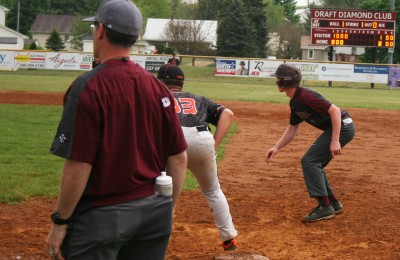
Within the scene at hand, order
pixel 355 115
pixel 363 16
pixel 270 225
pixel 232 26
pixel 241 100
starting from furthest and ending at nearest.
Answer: pixel 232 26 → pixel 363 16 → pixel 241 100 → pixel 355 115 → pixel 270 225

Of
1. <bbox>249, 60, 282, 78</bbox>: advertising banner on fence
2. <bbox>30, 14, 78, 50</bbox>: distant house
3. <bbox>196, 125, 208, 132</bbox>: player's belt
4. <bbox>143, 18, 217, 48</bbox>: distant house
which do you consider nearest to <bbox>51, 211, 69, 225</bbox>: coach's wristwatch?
<bbox>196, 125, 208, 132</bbox>: player's belt

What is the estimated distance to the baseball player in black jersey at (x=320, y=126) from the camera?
290 inches

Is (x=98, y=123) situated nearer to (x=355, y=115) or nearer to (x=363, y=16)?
(x=355, y=115)

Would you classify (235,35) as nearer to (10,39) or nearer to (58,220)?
(10,39)

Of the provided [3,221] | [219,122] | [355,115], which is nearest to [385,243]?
[219,122]

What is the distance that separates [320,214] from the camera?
7.57 metres

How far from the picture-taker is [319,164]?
7660 millimetres

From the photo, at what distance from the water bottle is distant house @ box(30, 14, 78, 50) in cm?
8916

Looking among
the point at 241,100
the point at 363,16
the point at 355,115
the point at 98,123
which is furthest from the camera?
the point at 363,16

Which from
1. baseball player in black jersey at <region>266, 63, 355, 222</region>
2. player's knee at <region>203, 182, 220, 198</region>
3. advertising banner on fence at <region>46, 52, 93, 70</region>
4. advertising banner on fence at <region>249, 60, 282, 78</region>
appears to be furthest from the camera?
advertising banner on fence at <region>46, 52, 93, 70</region>

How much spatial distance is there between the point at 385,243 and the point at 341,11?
Answer: 32.4m

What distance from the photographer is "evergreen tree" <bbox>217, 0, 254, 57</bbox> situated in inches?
2365

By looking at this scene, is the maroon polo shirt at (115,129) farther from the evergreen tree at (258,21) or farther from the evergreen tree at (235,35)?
the evergreen tree at (258,21)

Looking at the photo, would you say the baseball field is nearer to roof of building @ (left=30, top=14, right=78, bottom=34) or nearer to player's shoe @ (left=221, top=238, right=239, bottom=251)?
player's shoe @ (left=221, top=238, right=239, bottom=251)
